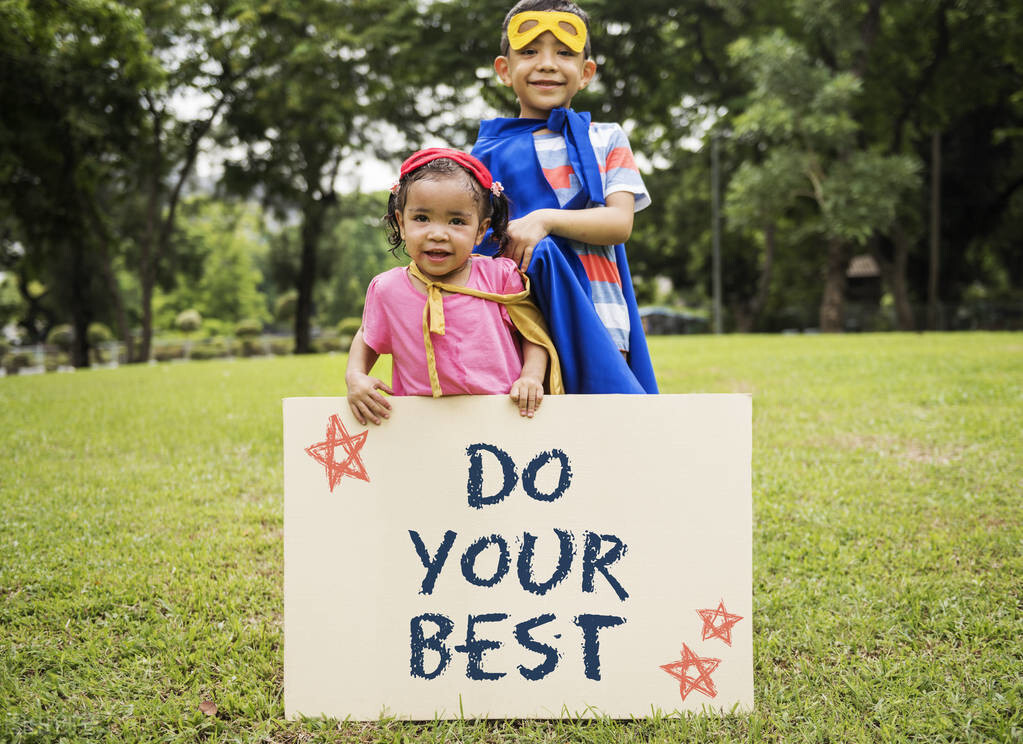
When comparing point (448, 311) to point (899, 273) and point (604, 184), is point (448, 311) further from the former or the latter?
point (899, 273)

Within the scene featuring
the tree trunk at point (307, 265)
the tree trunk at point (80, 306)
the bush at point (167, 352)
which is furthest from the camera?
the bush at point (167, 352)

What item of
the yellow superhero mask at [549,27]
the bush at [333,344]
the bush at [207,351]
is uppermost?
the yellow superhero mask at [549,27]

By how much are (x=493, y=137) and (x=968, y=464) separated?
396 centimetres

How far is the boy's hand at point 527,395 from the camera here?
6.74 feet

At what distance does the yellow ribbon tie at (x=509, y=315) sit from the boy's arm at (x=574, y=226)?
0.09 meters

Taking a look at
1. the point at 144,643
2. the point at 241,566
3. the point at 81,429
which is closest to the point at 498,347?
the point at 144,643

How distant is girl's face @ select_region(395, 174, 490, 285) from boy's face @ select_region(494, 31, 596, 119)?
527mm

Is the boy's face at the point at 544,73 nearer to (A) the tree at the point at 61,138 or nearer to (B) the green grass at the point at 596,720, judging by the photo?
(B) the green grass at the point at 596,720

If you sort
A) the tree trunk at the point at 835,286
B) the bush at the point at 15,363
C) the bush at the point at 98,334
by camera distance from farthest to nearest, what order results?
1. the bush at the point at 98,334
2. the bush at the point at 15,363
3. the tree trunk at the point at 835,286

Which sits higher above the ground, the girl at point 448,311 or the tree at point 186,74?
the tree at point 186,74

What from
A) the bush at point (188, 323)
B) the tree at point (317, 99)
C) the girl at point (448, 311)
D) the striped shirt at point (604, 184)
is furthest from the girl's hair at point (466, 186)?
the bush at point (188, 323)

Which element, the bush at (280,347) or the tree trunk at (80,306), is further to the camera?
the bush at (280,347)

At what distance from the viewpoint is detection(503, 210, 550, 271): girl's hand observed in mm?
2232

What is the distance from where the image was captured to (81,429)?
22.3 feet
